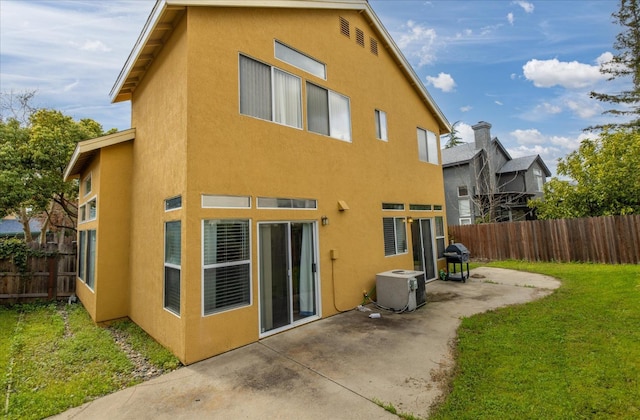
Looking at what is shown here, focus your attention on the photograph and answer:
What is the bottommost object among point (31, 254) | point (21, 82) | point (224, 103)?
point (31, 254)

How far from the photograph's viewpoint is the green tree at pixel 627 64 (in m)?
18.2

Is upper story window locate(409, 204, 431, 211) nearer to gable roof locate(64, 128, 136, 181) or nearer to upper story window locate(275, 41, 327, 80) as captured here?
upper story window locate(275, 41, 327, 80)

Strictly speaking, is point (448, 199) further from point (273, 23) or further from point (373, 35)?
point (273, 23)

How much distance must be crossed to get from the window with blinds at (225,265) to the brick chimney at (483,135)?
22.2 metres

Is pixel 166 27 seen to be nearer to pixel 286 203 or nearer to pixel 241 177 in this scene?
pixel 241 177

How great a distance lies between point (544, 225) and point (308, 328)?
13443mm

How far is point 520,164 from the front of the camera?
23.1m

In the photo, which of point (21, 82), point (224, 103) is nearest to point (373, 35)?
point (224, 103)

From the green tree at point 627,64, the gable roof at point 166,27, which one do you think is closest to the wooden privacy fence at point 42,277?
the gable roof at point 166,27

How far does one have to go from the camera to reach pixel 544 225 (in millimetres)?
13727

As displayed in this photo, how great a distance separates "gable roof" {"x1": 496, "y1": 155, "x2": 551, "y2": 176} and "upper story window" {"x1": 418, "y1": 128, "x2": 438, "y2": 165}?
14764 millimetres

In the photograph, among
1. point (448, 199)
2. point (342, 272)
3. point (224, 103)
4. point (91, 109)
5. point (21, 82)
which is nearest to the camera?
point (224, 103)

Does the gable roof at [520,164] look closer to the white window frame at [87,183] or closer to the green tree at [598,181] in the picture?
the green tree at [598,181]

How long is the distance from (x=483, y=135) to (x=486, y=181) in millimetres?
3970
